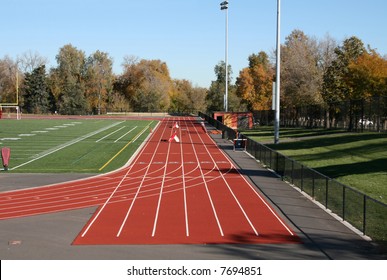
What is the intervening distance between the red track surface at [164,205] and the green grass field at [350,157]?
5.26m

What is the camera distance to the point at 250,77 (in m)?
111

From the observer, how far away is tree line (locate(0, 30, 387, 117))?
74750 millimetres

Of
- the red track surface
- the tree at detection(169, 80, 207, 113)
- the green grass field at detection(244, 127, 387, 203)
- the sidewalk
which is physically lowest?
the red track surface

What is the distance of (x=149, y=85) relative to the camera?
13650cm

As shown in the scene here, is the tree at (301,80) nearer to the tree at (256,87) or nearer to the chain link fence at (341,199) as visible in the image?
the tree at (256,87)

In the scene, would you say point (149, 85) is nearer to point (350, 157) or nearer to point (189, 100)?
point (189, 100)

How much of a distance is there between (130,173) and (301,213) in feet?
43.2

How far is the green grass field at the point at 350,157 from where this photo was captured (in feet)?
80.6

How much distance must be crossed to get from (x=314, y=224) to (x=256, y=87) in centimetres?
9249

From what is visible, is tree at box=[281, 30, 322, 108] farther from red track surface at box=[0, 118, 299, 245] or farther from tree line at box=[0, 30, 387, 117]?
red track surface at box=[0, 118, 299, 245]

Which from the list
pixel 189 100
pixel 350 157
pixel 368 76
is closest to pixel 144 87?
pixel 189 100

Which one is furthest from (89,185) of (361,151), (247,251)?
(361,151)

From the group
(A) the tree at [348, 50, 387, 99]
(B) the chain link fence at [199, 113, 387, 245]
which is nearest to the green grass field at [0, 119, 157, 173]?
(B) the chain link fence at [199, 113, 387, 245]

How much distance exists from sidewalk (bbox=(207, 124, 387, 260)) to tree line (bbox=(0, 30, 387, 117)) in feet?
158
